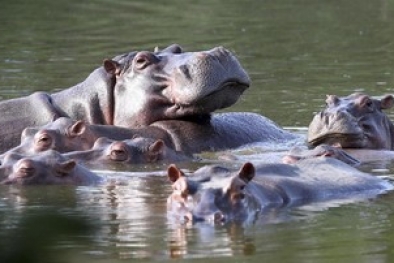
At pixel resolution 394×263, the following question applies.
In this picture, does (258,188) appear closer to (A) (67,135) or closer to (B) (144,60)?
(A) (67,135)

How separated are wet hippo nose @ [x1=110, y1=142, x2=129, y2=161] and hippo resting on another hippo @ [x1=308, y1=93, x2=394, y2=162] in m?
1.62

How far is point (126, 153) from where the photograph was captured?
7656 mm

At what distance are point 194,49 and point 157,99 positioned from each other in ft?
23.3

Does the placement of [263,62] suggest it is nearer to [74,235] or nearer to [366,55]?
[366,55]

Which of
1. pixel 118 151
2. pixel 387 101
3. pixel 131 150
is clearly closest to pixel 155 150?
pixel 131 150

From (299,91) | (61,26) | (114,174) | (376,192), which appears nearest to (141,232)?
(376,192)

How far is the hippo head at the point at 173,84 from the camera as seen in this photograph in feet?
26.1

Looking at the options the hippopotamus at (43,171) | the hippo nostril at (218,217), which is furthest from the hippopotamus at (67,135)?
the hippo nostril at (218,217)

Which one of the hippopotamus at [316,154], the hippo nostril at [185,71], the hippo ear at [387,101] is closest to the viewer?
the hippopotamus at [316,154]

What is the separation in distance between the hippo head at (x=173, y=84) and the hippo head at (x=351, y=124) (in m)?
0.72

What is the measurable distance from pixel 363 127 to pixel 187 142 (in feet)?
4.94

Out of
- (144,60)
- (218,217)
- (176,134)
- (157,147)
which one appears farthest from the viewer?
(144,60)

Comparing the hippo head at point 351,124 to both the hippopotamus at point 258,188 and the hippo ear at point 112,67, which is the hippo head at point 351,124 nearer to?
the hippopotamus at point 258,188

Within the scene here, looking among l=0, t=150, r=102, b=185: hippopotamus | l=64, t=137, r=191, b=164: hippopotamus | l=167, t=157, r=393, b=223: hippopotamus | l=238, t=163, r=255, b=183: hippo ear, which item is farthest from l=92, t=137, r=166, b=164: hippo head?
l=238, t=163, r=255, b=183: hippo ear
